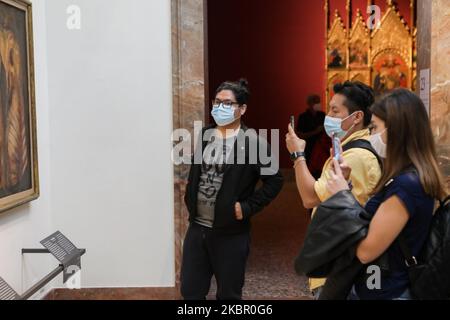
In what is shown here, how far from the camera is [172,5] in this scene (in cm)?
479

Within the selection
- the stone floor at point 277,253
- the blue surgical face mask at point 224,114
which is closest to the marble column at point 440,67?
the stone floor at point 277,253

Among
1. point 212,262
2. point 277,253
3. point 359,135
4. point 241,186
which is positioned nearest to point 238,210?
point 241,186

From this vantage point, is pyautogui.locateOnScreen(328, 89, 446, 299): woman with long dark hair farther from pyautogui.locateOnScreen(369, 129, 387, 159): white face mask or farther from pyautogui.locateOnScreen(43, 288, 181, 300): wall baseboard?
pyautogui.locateOnScreen(43, 288, 181, 300): wall baseboard

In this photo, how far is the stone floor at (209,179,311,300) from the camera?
5262mm

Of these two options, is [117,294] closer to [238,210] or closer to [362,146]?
[238,210]

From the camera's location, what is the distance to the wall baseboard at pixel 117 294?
194 inches

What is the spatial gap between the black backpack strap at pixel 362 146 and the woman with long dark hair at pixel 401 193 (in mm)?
430

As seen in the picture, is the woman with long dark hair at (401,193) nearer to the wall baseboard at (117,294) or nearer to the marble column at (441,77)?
the marble column at (441,77)

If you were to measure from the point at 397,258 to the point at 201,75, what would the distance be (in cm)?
300

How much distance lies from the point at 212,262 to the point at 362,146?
4.98ft

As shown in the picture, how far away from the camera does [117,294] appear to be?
196 inches

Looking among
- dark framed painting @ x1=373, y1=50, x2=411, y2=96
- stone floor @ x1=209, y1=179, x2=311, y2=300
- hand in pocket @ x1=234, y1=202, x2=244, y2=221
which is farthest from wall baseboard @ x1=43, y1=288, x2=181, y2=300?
dark framed painting @ x1=373, y1=50, x2=411, y2=96

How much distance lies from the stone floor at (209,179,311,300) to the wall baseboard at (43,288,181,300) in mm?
472

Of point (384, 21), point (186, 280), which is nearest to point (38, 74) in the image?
point (186, 280)
